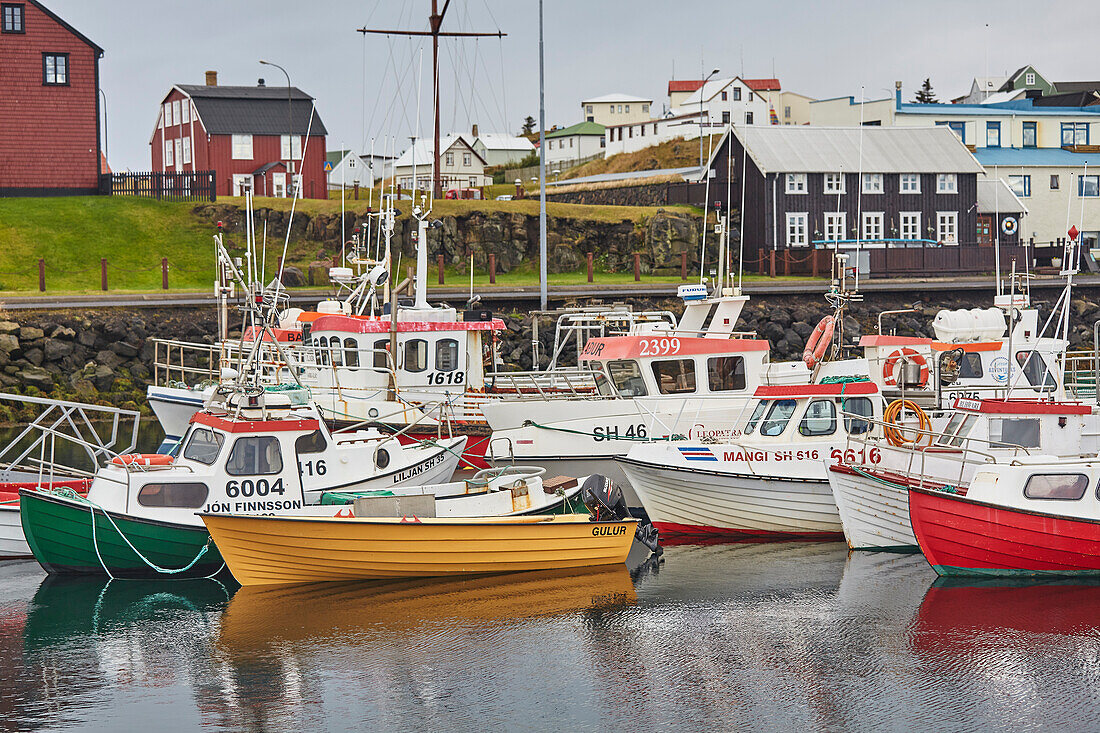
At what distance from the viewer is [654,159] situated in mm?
67625

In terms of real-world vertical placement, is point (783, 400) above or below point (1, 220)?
below

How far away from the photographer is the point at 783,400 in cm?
1848

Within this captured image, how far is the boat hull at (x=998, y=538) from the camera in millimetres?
14836

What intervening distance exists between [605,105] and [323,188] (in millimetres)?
45858

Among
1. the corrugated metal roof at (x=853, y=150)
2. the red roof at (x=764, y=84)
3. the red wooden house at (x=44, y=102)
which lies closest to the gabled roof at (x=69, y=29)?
the red wooden house at (x=44, y=102)

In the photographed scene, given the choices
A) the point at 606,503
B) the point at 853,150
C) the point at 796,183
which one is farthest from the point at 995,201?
the point at 606,503

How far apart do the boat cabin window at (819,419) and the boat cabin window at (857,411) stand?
0.18 m

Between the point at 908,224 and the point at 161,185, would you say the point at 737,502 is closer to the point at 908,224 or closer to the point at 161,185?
the point at 908,224

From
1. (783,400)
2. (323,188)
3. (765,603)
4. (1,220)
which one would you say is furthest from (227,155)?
(765,603)

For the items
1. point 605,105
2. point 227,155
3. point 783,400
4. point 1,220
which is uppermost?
point 605,105

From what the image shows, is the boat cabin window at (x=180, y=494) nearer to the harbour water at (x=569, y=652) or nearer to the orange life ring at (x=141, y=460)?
the orange life ring at (x=141, y=460)

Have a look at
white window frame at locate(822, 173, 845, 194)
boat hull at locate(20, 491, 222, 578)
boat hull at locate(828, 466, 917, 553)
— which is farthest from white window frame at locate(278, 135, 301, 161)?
boat hull at locate(828, 466, 917, 553)

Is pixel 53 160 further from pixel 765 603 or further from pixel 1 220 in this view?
pixel 765 603

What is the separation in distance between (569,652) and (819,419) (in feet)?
22.7
